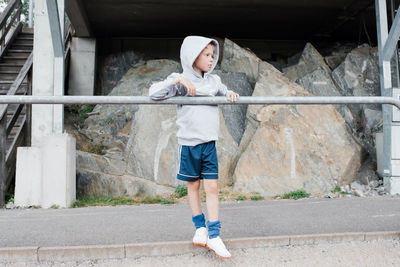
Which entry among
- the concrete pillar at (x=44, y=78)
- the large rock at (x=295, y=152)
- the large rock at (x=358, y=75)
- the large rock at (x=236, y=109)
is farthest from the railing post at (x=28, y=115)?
the large rock at (x=358, y=75)

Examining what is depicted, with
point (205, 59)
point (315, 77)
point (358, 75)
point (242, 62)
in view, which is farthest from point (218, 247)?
point (358, 75)

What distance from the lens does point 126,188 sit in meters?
6.81

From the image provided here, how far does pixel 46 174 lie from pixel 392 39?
687 centimetres

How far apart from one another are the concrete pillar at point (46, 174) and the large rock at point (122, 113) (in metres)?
2.57

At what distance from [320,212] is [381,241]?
1.68 m

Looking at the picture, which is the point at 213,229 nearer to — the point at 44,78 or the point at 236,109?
the point at 44,78

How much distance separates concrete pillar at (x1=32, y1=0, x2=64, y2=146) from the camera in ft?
19.7

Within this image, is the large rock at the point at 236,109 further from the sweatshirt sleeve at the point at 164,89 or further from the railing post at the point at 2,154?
the sweatshirt sleeve at the point at 164,89

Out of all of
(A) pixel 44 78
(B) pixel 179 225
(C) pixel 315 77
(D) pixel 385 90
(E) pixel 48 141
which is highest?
(C) pixel 315 77

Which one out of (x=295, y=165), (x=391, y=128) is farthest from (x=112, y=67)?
(x=391, y=128)

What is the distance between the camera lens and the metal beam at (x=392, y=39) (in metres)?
6.32

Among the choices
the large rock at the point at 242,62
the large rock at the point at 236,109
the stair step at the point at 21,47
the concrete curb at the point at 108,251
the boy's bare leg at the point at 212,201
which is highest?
the stair step at the point at 21,47

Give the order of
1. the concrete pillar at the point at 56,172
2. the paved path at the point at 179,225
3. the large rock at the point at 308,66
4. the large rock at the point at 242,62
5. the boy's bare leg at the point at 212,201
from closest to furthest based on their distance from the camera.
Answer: the boy's bare leg at the point at 212,201, the paved path at the point at 179,225, the concrete pillar at the point at 56,172, the large rock at the point at 242,62, the large rock at the point at 308,66

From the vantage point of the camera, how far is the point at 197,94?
2342mm
